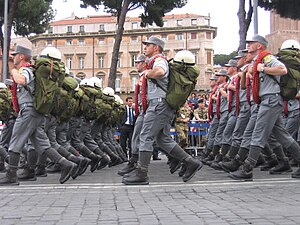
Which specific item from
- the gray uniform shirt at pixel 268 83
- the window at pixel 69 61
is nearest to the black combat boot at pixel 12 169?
the gray uniform shirt at pixel 268 83

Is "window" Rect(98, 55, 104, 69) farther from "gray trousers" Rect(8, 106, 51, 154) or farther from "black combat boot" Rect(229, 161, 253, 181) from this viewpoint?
"black combat boot" Rect(229, 161, 253, 181)

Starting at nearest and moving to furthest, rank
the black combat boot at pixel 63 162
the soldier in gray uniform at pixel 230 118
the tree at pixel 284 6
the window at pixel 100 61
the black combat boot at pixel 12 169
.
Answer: the black combat boot at pixel 12 169 < the black combat boot at pixel 63 162 < the soldier in gray uniform at pixel 230 118 < the tree at pixel 284 6 < the window at pixel 100 61

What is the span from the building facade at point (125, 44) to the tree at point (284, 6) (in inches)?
2452

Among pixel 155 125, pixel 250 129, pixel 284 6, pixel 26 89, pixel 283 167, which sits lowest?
pixel 283 167

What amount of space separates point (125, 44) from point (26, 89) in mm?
82329

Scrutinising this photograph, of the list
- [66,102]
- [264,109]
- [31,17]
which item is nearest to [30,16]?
[31,17]

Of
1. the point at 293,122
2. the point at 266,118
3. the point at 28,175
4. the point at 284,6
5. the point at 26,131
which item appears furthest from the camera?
the point at 284,6

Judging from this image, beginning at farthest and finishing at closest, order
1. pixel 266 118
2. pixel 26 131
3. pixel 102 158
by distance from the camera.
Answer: pixel 102 158
pixel 26 131
pixel 266 118

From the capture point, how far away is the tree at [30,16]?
26.6m

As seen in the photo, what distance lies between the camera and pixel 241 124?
961 centimetres

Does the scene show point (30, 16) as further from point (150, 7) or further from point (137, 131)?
point (137, 131)

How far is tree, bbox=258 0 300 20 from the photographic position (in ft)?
77.0

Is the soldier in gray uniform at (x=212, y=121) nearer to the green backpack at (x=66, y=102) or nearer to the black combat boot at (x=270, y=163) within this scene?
the black combat boot at (x=270, y=163)

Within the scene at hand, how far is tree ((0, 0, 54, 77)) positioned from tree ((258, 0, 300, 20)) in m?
10.9
